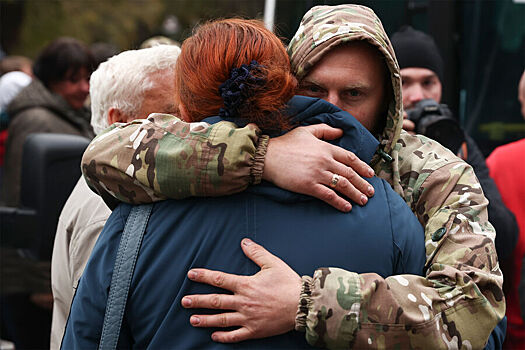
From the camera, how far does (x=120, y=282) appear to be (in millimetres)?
1494

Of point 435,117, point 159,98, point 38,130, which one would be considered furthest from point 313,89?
point 38,130

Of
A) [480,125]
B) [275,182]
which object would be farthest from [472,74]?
[275,182]

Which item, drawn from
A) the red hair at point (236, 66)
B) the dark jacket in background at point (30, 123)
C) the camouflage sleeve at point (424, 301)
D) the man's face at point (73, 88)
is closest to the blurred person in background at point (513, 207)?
the camouflage sleeve at point (424, 301)

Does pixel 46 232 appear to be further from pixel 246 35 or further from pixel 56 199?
pixel 246 35

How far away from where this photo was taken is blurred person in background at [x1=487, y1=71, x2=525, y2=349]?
2965 millimetres

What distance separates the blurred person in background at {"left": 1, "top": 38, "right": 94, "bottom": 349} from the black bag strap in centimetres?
256

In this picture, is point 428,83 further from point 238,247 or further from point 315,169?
point 238,247

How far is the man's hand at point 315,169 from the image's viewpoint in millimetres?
1462

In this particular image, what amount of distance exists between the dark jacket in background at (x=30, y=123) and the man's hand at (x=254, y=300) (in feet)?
10.6

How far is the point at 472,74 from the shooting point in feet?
12.9

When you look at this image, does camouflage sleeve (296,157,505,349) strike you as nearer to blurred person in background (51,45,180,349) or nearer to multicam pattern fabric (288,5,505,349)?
multicam pattern fabric (288,5,505,349)

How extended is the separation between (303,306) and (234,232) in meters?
0.23

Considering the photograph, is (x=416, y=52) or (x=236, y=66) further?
(x=416, y=52)

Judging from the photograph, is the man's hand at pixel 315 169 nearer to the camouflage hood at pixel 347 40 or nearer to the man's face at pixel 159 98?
the camouflage hood at pixel 347 40
